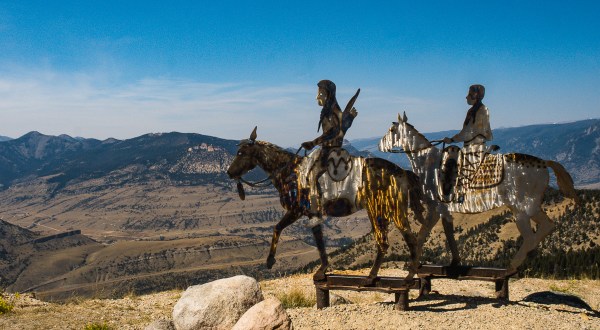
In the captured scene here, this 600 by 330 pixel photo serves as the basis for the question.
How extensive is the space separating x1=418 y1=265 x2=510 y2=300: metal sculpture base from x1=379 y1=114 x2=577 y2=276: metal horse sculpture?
38cm

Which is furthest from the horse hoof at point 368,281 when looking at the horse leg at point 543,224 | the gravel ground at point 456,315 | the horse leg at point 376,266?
the horse leg at point 543,224

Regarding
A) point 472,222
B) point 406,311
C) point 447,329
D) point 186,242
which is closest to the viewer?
point 447,329

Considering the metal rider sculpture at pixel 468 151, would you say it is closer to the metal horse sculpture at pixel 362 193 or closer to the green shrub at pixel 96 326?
the metal horse sculpture at pixel 362 193

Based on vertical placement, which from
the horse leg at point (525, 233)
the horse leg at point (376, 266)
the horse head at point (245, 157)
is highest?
the horse head at point (245, 157)

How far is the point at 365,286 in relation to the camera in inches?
404

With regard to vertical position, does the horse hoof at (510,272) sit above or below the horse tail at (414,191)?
below

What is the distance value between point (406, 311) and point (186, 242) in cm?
12432

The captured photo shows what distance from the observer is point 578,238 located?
1321 inches

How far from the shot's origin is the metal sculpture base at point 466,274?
37.8 feet

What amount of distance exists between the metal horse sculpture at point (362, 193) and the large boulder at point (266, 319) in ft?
7.07

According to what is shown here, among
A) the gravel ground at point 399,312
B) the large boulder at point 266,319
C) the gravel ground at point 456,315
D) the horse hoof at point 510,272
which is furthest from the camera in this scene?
the horse hoof at point 510,272

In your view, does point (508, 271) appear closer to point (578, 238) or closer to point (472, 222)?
point (578, 238)

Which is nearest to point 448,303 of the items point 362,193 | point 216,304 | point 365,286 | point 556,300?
point 365,286

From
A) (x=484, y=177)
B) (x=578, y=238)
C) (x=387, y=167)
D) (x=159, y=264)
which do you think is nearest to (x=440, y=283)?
(x=484, y=177)
